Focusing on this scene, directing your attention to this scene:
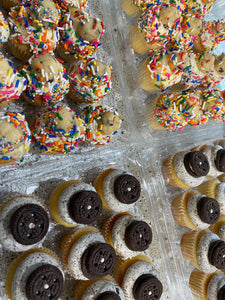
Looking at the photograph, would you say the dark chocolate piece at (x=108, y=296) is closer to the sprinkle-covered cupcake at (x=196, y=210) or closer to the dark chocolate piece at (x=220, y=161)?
the sprinkle-covered cupcake at (x=196, y=210)

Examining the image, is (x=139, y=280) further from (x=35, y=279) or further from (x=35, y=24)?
(x=35, y=24)

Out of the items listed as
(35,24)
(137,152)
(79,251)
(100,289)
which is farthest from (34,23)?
(100,289)

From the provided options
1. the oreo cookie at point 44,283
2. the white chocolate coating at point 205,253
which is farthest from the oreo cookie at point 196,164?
the oreo cookie at point 44,283

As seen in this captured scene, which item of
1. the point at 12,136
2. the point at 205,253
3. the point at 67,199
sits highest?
the point at 12,136

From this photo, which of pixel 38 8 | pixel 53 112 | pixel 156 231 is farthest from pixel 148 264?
pixel 38 8

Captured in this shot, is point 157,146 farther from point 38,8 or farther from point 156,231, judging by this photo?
point 38,8

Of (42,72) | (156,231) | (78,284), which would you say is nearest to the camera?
(42,72)

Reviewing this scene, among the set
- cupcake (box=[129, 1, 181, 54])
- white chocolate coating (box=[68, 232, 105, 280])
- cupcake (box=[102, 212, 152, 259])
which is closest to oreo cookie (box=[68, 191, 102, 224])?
white chocolate coating (box=[68, 232, 105, 280])
